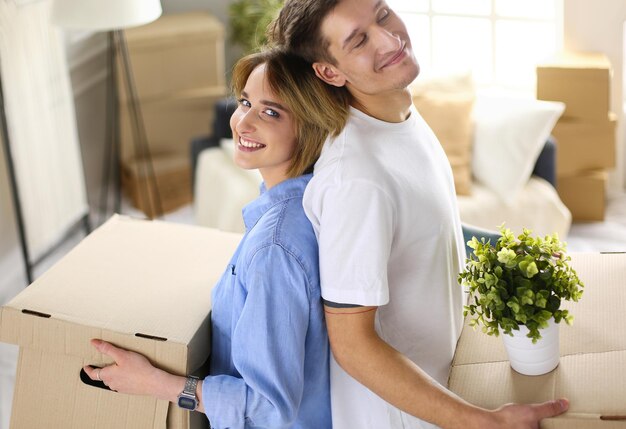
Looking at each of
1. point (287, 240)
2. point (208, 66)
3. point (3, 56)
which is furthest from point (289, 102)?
point (208, 66)

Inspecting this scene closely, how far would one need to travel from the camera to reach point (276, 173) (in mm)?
1720

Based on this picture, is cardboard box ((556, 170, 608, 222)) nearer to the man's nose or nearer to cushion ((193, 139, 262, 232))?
cushion ((193, 139, 262, 232))

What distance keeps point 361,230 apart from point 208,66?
3038 millimetres

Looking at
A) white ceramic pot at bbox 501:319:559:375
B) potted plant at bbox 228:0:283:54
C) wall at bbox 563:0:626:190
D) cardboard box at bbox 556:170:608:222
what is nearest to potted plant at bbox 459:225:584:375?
white ceramic pot at bbox 501:319:559:375

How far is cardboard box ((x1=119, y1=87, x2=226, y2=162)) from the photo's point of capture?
4.35m

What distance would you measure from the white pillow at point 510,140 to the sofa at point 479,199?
4cm

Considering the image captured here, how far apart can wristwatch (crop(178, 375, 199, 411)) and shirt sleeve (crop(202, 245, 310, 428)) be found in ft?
0.27

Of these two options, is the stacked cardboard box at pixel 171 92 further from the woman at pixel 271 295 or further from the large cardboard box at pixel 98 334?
the woman at pixel 271 295

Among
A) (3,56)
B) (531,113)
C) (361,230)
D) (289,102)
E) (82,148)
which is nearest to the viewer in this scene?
(361,230)

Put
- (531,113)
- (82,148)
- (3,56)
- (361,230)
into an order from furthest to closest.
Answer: (82,148) → (531,113) → (3,56) → (361,230)

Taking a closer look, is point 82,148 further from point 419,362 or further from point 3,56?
point 419,362

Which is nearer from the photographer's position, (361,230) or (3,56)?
(361,230)

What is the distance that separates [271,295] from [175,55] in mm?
2927

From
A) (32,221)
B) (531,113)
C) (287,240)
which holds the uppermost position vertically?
(287,240)
